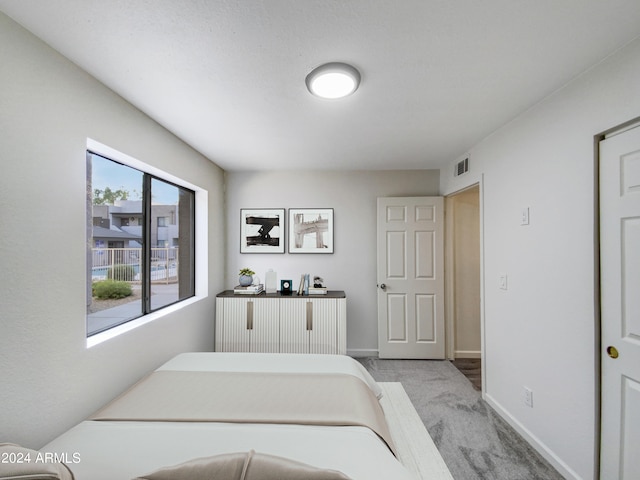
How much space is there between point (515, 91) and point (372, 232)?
219 centimetres

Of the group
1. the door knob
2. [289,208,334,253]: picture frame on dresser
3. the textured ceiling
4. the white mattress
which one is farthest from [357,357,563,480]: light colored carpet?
the textured ceiling

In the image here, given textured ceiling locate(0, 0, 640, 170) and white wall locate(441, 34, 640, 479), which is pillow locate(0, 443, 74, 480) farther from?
white wall locate(441, 34, 640, 479)

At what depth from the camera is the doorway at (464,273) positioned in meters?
3.57

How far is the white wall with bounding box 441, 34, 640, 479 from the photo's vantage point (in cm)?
155

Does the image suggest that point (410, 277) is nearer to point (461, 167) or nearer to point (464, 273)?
point (464, 273)

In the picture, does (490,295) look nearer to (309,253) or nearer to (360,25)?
(309,253)

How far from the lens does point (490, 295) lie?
2.52 m

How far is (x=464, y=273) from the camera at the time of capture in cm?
362

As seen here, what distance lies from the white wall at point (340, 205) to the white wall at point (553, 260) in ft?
4.49

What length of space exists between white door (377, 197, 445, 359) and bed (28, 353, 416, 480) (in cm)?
170

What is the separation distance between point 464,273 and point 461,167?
1.44 metres

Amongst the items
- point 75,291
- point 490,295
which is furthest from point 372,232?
point 75,291

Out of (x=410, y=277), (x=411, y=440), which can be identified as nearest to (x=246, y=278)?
(x=410, y=277)

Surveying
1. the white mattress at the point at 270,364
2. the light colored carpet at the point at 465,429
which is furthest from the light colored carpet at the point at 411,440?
the white mattress at the point at 270,364
